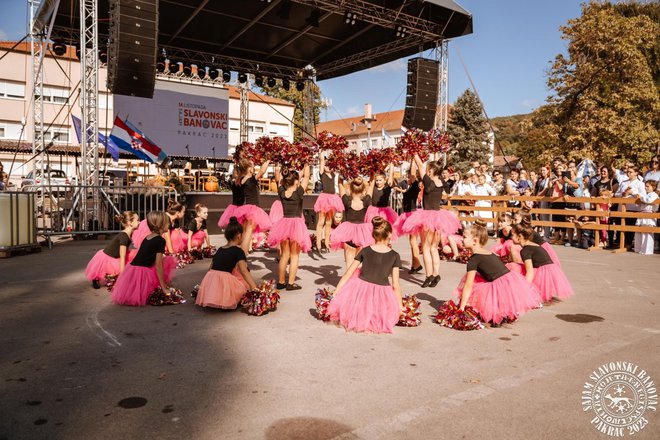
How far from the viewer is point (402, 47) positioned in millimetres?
18891

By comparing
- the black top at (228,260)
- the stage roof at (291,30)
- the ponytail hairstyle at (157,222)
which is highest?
the stage roof at (291,30)

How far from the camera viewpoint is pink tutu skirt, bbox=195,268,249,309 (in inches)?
246

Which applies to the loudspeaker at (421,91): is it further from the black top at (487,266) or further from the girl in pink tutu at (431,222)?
the black top at (487,266)

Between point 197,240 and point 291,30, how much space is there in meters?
11.1

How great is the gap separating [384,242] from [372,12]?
44.7 ft

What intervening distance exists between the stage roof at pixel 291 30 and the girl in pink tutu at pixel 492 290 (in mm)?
12370

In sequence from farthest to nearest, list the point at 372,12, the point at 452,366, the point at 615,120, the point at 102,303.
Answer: the point at 615,120 < the point at 372,12 < the point at 102,303 < the point at 452,366

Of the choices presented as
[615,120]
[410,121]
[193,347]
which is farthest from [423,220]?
[615,120]

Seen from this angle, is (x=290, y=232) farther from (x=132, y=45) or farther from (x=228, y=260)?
(x=132, y=45)

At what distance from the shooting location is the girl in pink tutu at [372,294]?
5.41 m

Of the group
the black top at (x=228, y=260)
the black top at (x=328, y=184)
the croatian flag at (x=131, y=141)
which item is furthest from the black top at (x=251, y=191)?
the croatian flag at (x=131, y=141)

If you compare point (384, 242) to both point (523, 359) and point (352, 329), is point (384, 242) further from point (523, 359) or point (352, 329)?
point (523, 359)

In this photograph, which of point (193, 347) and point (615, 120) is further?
point (615, 120)

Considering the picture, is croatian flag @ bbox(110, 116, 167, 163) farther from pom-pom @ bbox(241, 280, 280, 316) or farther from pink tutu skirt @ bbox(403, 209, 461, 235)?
pom-pom @ bbox(241, 280, 280, 316)
